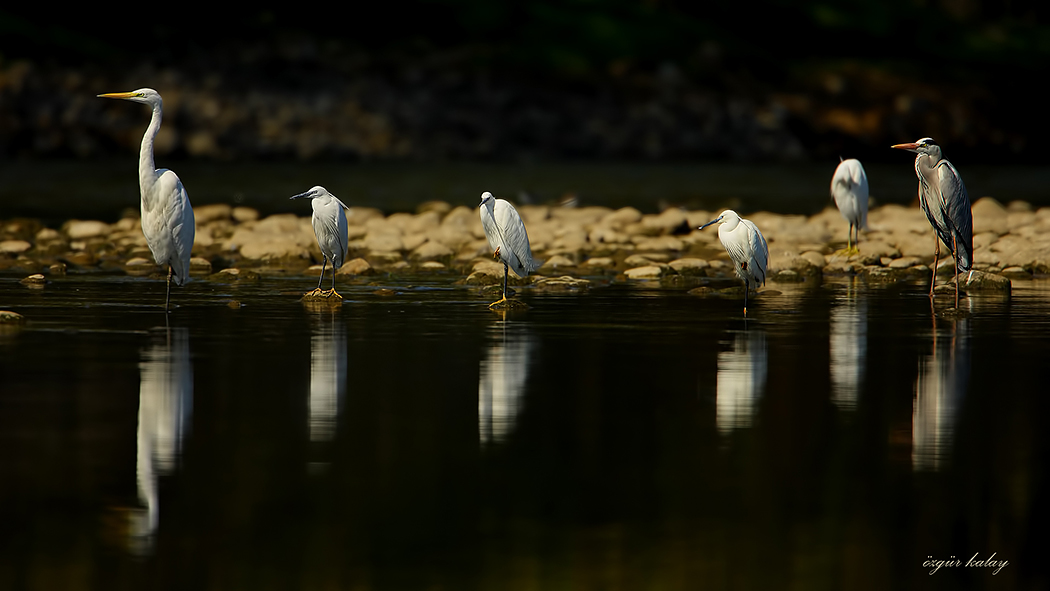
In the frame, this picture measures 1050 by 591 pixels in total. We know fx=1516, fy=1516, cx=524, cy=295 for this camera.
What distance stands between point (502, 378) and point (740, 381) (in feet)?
4.88

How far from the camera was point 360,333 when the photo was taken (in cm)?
1172

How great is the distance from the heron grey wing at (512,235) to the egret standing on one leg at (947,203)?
3.87 m

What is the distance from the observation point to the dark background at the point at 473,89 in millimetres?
48781

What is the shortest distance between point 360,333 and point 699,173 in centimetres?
3378

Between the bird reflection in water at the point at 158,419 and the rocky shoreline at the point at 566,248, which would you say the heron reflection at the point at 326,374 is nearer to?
the bird reflection in water at the point at 158,419

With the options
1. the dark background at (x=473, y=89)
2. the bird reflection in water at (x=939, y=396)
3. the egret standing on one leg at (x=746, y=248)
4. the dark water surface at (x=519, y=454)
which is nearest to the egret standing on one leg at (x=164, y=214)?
the dark water surface at (x=519, y=454)

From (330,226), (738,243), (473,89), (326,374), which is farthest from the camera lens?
(473,89)

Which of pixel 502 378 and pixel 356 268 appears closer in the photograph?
pixel 502 378

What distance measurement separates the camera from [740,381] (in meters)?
9.43

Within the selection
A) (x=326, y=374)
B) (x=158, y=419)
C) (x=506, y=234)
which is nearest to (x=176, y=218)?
(x=506, y=234)

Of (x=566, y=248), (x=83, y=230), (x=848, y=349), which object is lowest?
(x=848, y=349)

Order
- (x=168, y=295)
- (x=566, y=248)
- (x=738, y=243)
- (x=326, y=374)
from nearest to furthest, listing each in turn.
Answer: (x=326, y=374) → (x=168, y=295) → (x=738, y=243) → (x=566, y=248)

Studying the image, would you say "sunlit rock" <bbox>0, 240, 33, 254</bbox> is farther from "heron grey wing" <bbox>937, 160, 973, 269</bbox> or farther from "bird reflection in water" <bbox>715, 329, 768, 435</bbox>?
"heron grey wing" <bbox>937, 160, 973, 269</bbox>

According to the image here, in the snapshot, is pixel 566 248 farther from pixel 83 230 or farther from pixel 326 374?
pixel 326 374
